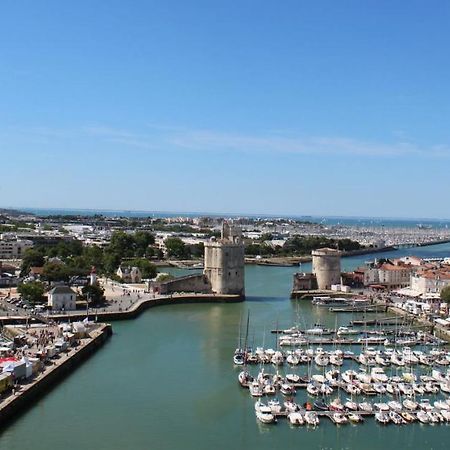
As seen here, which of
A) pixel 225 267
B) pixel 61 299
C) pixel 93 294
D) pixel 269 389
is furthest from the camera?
pixel 225 267

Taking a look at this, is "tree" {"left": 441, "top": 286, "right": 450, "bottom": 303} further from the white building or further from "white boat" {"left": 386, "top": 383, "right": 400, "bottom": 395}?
"white boat" {"left": 386, "top": 383, "right": 400, "bottom": 395}

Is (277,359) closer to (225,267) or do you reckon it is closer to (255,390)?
(255,390)

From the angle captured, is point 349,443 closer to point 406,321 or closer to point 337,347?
point 337,347

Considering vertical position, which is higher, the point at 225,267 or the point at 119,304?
the point at 225,267

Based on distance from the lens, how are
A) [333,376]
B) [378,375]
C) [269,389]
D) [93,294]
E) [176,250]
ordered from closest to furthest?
[269,389]
[333,376]
[378,375]
[93,294]
[176,250]

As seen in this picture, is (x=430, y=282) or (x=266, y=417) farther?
(x=430, y=282)

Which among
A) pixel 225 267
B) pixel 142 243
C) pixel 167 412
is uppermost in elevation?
pixel 225 267

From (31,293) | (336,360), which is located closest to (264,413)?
(336,360)

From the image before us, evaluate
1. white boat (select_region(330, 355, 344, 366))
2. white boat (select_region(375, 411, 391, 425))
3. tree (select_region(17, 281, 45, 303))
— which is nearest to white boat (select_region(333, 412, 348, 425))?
white boat (select_region(375, 411, 391, 425))

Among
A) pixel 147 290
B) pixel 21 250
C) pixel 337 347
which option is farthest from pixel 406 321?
pixel 21 250

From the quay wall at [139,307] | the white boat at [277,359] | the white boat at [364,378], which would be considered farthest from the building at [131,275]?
the white boat at [364,378]
